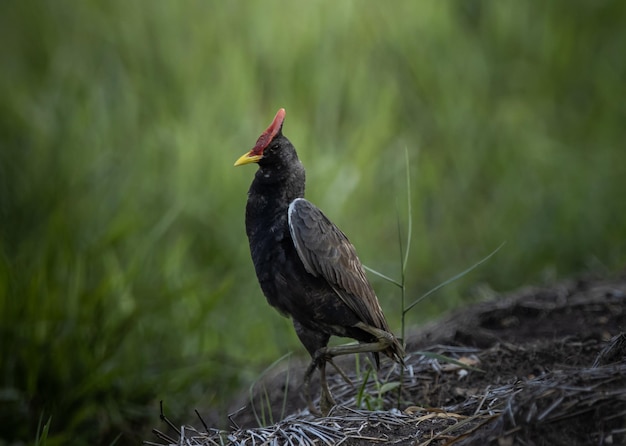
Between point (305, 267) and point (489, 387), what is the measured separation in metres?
0.75

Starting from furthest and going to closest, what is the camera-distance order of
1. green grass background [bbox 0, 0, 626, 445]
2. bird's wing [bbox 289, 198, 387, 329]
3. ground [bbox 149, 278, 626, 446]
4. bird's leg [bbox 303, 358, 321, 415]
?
green grass background [bbox 0, 0, 626, 445] → bird's leg [bbox 303, 358, 321, 415] → bird's wing [bbox 289, 198, 387, 329] → ground [bbox 149, 278, 626, 446]

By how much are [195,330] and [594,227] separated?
2.75 meters

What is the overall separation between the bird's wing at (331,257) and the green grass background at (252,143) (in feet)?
4.34

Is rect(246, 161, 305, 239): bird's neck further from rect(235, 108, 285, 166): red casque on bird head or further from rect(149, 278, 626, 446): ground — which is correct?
rect(149, 278, 626, 446): ground

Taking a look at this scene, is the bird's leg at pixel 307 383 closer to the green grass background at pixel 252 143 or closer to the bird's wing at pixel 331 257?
the bird's wing at pixel 331 257

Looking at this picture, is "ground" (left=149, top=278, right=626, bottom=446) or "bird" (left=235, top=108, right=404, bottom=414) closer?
"ground" (left=149, top=278, right=626, bottom=446)

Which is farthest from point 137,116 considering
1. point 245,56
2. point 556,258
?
point 556,258

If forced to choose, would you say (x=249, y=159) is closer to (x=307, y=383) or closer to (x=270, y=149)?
(x=270, y=149)

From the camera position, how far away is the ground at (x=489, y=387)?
231 centimetres

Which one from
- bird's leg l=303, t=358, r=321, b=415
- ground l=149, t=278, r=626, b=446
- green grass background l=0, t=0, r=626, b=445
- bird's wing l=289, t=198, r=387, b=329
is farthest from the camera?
green grass background l=0, t=0, r=626, b=445

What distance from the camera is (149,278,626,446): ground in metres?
2.31

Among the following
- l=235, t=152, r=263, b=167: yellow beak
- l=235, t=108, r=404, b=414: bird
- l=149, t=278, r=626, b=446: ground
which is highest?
l=235, t=152, r=263, b=167: yellow beak

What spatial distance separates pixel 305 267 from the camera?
302 centimetres

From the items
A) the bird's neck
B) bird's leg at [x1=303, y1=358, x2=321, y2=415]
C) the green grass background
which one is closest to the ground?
bird's leg at [x1=303, y1=358, x2=321, y2=415]
